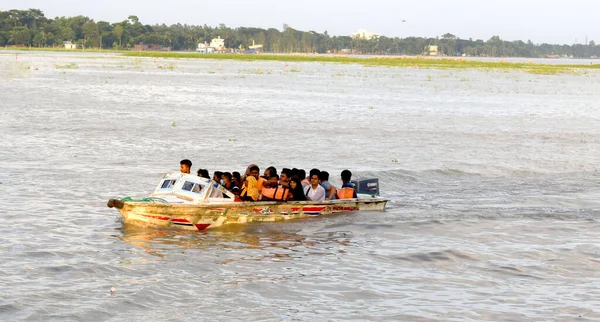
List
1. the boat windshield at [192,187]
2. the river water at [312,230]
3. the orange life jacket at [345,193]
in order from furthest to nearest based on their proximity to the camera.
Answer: the orange life jacket at [345,193] < the boat windshield at [192,187] < the river water at [312,230]

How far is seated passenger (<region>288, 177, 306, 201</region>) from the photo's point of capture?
747 inches

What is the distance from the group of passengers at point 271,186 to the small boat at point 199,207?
1.13ft

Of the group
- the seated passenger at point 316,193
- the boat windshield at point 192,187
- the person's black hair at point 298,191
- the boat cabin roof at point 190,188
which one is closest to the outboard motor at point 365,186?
the seated passenger at point 316,193

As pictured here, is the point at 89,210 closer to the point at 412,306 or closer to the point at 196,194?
the point at 196,194

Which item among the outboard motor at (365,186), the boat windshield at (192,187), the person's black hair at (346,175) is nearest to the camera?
the boat windshield at (192,187)

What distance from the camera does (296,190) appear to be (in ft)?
62.6

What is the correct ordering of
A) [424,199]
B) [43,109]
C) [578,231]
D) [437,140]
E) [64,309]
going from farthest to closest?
[43,109], [437,140], [424,199], [578,231], [64,309]

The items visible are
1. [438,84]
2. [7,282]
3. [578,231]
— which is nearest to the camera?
[7,282]

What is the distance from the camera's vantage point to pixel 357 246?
1697cm

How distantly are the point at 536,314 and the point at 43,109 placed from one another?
35.9m

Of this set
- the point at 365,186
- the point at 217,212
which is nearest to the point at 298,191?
the point at 365,186

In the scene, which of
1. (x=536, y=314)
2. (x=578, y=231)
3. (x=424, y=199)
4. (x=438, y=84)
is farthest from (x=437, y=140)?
(x=438, y=84)

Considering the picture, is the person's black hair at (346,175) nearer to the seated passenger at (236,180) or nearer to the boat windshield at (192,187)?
the seated passenger at (236,180)

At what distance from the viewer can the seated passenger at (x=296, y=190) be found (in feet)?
Answer: 62.3
